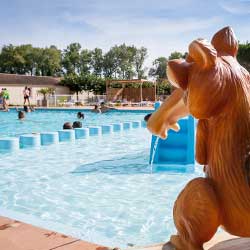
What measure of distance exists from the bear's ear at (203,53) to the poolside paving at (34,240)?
5.29 ft

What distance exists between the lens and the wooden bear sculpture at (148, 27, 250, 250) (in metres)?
1.10

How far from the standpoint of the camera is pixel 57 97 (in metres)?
27.1

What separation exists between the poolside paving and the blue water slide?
4.06 m

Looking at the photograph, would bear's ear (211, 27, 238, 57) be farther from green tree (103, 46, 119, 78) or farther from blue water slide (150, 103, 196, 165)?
green tree (103, 46, 119, 78)

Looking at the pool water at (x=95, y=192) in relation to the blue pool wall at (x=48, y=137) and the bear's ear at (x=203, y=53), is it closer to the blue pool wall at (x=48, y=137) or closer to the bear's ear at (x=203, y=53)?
the blue pool wall at (x=48, y=137)

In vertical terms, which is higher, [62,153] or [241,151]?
[241,151]

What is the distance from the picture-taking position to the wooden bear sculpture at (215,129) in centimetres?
110

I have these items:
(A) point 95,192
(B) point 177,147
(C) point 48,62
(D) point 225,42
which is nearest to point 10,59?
(C) point 48,62

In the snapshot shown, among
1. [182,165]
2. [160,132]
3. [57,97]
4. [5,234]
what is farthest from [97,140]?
[57,97]

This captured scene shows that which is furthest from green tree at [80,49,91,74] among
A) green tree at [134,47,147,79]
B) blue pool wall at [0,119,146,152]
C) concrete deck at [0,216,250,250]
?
concrete deck at [0,216,250,250]

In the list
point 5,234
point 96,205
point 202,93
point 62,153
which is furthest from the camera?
point 62,153

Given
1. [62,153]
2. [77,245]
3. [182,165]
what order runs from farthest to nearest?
[62,153]
[182,165]
[77,245]

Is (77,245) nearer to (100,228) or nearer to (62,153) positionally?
(100,228)

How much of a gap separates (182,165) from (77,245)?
4.49 metres
